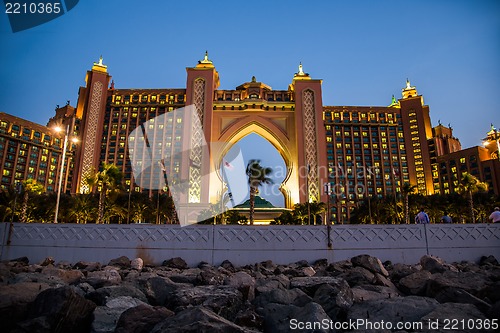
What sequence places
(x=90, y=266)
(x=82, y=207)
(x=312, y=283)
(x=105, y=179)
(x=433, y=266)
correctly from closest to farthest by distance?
(x=312, y=283) < (x=433, y=266) < (x=90, y=266) < (x=105, y=179) < (x=82, y=207)

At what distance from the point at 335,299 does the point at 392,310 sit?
2.96ft

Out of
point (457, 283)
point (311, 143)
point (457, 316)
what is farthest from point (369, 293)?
point (311, 143)

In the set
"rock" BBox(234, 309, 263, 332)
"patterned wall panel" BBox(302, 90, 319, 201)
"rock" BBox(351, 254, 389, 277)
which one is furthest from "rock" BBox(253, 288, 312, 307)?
"patterned wall panel" BBox(302, 90, 319, 201)

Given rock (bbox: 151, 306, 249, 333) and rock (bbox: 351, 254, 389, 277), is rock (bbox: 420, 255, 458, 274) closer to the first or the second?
rock (bbox: 351, 254, 389, 277)

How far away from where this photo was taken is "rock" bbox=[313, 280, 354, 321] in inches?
196

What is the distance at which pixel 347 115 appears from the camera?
9844cm

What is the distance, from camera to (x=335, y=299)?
5148 millimetres

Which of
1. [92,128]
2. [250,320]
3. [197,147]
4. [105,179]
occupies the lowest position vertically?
[250,320]

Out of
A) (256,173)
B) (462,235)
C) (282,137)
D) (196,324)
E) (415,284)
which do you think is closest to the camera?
(196,324)


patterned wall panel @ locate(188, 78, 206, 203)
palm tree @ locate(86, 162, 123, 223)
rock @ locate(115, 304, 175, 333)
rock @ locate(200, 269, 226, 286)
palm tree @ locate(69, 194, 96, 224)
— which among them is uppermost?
patterned wall panel @ locate(188, 78, 206, 203)

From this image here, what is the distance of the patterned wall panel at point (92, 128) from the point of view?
74438 millimetres

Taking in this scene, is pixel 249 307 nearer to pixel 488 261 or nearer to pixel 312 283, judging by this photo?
pixel 312 283

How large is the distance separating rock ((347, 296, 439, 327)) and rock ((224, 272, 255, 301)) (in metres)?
1.94

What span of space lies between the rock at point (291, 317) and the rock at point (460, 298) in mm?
2088
